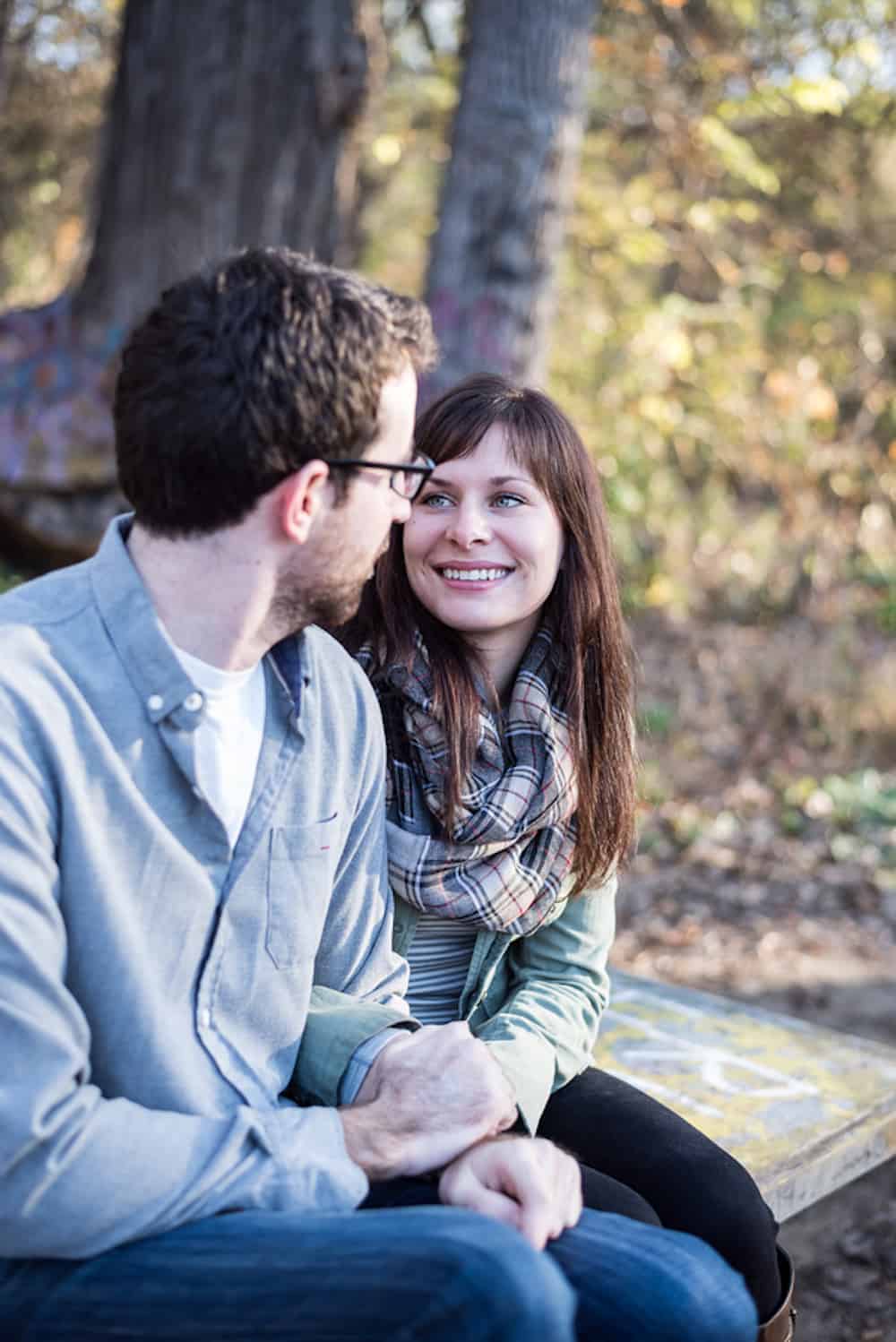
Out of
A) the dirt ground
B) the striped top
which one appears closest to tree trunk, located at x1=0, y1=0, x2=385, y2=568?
the dirt ground

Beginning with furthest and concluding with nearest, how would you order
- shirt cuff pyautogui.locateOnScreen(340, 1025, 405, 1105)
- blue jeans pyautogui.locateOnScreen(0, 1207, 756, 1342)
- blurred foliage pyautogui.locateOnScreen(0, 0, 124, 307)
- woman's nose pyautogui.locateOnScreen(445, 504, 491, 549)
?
blurred foliage pyautogui.locateOnScreen(0, 0, 124, 307) → woman's nose pyautogui.locateOnScreen(445, 504, 491, 549) → shirt cuff pyautogui.locateOnScreen(340, 1025, 405, 1105) → blue jeans pyautogui.locateOnScreen(0, 1207, 756, 1342)

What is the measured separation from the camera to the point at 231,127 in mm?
5645

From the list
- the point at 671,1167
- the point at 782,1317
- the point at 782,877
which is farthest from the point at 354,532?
the point at 782,877

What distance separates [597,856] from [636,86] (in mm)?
6885

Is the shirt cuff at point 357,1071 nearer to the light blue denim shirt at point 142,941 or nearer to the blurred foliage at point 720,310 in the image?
the light blue denim shirt at point 142,941

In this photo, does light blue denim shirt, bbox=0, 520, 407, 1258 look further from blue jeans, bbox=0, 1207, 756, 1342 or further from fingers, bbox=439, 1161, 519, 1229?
fingers, bbox=439, 1161, 519, 1229

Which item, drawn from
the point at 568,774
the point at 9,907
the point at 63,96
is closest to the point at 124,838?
the point at 9,907

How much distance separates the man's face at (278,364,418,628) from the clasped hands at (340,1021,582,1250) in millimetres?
681

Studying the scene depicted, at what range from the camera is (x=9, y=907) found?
168 centimetres

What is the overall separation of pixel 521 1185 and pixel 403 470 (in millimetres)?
1033

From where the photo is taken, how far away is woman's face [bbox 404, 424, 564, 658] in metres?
2.58

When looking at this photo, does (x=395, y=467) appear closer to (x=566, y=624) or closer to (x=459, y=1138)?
(x=566, y=624)

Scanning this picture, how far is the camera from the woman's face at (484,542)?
101 inches

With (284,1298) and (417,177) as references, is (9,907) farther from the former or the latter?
(417,177)
